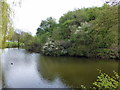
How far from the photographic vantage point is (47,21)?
2717 cm

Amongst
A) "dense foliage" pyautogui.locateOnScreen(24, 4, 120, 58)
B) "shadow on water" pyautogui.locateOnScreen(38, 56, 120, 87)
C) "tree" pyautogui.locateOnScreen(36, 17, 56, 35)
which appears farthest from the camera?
"tree" pyautogui.locateOnScreen(36, 17, 56, 35)

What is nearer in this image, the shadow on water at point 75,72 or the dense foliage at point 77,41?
the shadow on water at point 75,72

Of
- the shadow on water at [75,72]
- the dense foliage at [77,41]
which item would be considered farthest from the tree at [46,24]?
the shadow on water at [75,72]

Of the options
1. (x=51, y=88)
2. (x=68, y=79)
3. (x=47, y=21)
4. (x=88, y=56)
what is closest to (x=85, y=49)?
(x=88, y=56)

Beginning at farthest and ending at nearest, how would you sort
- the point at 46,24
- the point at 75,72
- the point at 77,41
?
the point at 46,24
the point at 77,41
the point at 75,72

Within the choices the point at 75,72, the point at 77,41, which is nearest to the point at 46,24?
the point at 77,41

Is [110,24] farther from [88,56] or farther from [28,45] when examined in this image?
[28,45]

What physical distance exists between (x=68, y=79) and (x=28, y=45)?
17.3 metres

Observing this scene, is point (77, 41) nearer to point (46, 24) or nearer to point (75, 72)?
point (75, 72)

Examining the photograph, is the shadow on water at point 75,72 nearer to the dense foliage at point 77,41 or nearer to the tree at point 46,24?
the dense foliage at point 77,41

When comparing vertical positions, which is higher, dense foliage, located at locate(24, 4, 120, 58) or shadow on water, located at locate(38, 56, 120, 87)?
dense foliage, located at locate(24, 4, 120, 58)

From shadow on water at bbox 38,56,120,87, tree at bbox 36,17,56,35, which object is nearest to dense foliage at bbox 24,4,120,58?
shadow on water at bbox 38,56,120,87

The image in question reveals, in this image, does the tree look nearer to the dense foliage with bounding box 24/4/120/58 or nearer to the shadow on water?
the dense foliage with bounding box 24/4/120/58

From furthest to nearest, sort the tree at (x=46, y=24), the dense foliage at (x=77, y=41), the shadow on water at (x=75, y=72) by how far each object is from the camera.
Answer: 1. the tree at (x=46, y=24)
2. the dense foliage at (x=77, y=41)
3. the shadow on water at (x=75, y=72)
